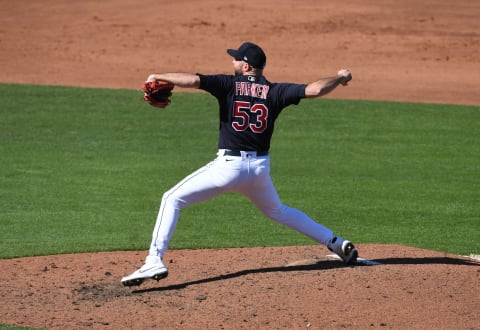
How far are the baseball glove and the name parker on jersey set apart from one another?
536 millimetres

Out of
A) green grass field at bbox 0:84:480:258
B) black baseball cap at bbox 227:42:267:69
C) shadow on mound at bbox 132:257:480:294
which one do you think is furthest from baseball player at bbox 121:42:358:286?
green grass field at bbox 0:84:480:258

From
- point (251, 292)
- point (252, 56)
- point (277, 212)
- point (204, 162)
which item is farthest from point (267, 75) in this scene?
point (251, 292)

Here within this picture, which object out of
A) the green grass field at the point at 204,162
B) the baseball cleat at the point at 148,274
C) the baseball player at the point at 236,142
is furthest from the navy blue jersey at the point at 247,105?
the green grass field at the point at 204,162

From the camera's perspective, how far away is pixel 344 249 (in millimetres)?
7809

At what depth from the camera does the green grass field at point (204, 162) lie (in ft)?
32.0

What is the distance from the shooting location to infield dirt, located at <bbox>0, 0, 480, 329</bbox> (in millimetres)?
6777

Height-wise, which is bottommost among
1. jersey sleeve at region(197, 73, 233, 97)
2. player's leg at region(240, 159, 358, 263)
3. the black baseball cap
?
player's leg at region(240, 159, 358, 263)

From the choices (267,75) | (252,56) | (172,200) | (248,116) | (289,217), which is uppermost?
(267,75)

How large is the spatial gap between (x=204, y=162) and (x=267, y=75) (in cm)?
645

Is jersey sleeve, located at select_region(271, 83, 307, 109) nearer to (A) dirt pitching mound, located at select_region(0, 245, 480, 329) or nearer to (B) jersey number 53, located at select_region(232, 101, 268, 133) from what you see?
(B) jersey number 53, located at select_region(232, 101, 268, 133)

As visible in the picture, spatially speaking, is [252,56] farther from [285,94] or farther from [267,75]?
[267,75]

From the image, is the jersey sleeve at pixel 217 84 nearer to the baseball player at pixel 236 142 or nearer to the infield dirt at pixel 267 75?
the baseball player at pixel 236 142

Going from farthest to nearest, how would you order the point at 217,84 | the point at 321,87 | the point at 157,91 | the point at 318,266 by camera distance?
the point at 318,266
the point at 157,91
the point at 217,84
the point at 321,87

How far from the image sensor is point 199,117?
615 inches
